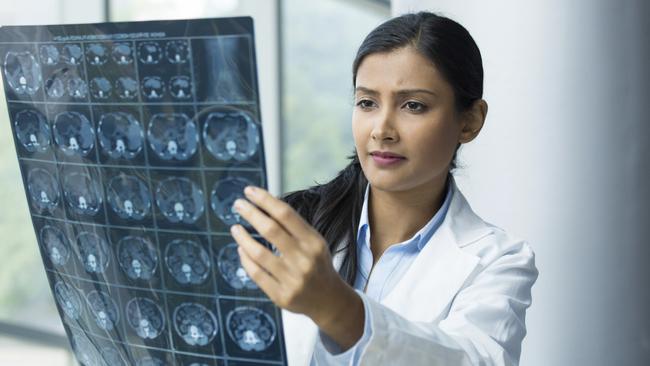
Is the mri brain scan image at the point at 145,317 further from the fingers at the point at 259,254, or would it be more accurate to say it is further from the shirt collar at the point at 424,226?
the shirt collar at the point at 424,226

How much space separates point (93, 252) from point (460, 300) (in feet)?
1.50

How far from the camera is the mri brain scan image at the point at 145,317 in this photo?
94 cm

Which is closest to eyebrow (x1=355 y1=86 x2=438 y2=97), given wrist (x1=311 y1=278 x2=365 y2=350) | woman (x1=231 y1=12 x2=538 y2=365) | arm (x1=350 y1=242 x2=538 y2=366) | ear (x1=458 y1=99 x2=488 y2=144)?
woman (x1=231 y1=12 x2=538 y2=365)

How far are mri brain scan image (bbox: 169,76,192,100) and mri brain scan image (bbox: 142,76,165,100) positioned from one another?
0.04ft

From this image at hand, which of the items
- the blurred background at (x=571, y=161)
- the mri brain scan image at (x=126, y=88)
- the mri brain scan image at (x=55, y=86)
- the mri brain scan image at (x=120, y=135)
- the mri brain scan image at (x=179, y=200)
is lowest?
the blurred background at (x=571, y=161)

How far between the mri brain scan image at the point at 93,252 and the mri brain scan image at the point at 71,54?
0.18 m

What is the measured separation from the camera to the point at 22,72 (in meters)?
0.96

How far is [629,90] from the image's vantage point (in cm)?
163

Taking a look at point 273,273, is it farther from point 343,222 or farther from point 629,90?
point 629,90

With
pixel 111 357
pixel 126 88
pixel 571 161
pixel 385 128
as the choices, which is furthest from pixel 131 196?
pixel 571 161

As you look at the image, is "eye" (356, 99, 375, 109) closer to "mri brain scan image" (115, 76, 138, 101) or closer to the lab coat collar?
the lab coat collar

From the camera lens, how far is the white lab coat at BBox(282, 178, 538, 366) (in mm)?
952

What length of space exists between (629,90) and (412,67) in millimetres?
590

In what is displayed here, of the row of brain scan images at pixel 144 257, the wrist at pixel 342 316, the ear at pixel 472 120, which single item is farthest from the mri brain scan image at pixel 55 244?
the ear at pixel 472 120
